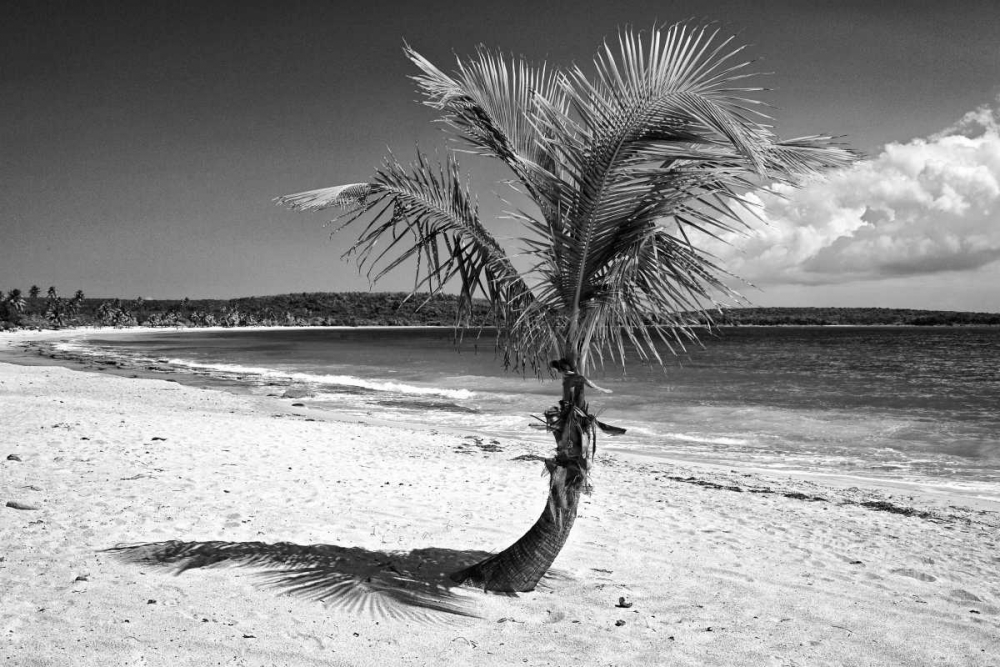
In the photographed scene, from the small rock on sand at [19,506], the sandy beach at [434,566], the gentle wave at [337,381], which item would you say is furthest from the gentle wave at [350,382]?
the small rock on sand at [19,506]

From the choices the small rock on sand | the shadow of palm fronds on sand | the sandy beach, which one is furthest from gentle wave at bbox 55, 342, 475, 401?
the shadow of palm fronds on sand

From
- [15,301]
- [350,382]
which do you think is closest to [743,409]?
[350,382]

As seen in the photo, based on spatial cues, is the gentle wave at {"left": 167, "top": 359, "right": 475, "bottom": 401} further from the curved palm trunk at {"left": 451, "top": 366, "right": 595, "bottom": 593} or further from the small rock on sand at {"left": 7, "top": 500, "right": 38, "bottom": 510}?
the curved palm trunk at {"left": 451, "top": 366, "right": 595, "bottom": 593}

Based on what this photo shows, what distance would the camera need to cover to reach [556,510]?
440cm

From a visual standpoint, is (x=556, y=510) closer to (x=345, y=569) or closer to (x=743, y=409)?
(x=345, y=569)

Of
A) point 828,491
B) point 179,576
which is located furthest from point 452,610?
point 828,491

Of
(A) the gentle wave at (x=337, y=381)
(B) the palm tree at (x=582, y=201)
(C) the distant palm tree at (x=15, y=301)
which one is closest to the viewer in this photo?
(B) the palm tree at (x=582, y=201)

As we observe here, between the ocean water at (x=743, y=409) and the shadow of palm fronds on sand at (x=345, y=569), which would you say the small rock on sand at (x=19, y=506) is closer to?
the shadow of palm fronds on sand at (x=345, y=569)

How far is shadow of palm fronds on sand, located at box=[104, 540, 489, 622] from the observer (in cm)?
436

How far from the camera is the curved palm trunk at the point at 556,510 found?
4.20 m

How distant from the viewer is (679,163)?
13.8 feet

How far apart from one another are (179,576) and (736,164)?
4.56 m

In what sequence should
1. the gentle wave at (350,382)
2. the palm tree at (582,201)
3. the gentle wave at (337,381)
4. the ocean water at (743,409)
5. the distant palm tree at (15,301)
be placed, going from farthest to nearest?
the distant palm tree at (15,301), the gentle wave at (337,381), the gentle wave at (350,382), the ocean water at (743,409), the palm tree at (582,201)

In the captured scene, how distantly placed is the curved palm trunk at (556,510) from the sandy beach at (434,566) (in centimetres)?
17
